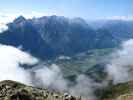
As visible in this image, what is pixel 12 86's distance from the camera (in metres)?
192

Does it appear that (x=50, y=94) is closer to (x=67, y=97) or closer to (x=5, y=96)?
(x=67, y=97)

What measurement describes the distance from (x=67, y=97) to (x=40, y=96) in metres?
15.1

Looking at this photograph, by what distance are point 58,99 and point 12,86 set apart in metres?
33.6

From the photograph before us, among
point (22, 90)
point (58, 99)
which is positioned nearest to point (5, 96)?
point (22, 90)

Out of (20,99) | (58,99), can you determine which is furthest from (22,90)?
(58,99)

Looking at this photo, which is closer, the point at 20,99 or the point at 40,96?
the point at 20,99

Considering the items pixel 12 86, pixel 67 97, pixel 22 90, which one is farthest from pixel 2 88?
pixel 67 97

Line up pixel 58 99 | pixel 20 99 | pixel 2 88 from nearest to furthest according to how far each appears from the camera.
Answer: pixel 20 99
pixel 58 99
pixel 2 88

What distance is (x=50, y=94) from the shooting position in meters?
188

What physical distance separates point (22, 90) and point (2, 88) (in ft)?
83.1

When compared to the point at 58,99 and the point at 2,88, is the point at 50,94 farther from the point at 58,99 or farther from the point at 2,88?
the point at 2,88

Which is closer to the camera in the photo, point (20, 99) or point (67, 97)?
point (20, 99)

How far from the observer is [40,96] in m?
175

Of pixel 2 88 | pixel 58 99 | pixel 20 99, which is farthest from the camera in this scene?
pixel 2 88
